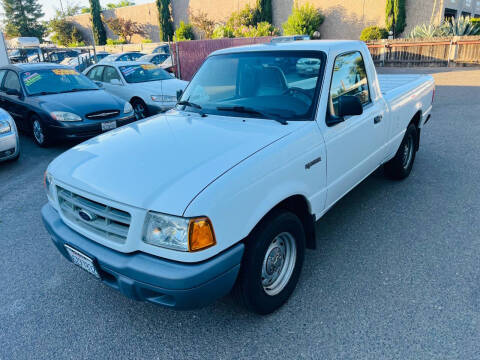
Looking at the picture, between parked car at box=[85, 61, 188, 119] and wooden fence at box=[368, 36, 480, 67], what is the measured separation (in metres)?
15.0

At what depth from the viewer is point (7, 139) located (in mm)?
6059

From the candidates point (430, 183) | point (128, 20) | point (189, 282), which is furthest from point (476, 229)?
point (128, 20)

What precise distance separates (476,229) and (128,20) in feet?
155

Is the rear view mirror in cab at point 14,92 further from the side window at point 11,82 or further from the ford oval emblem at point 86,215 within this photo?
the ford oval emblem at point 86,215

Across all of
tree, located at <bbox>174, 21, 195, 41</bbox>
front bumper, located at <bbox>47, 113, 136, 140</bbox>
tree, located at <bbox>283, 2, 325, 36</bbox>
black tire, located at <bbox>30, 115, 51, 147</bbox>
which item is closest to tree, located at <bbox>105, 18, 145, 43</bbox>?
tree, located at <bbox>174, 21, 195, 41</bbox>

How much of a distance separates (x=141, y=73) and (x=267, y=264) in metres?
8.72

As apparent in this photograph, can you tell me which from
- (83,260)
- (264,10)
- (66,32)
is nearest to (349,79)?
(83,260)

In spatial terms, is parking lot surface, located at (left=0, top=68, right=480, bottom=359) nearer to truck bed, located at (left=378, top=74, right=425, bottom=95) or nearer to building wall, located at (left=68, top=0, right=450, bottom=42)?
truck bed, located at (left=378, top=74, right=425, bottom=95)

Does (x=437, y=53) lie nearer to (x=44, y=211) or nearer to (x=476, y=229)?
(x=476, y=229)

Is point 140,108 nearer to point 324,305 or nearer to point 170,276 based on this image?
point 324,305

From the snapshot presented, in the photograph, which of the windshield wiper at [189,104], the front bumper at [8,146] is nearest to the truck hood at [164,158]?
the windshield wiper at [189,104]

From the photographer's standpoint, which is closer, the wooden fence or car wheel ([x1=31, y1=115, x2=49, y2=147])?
car wheel ([x1=31, y1=115, x2=49, y2=147])

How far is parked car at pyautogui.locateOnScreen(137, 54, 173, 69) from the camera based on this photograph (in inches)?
680

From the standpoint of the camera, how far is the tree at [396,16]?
79.1ft
